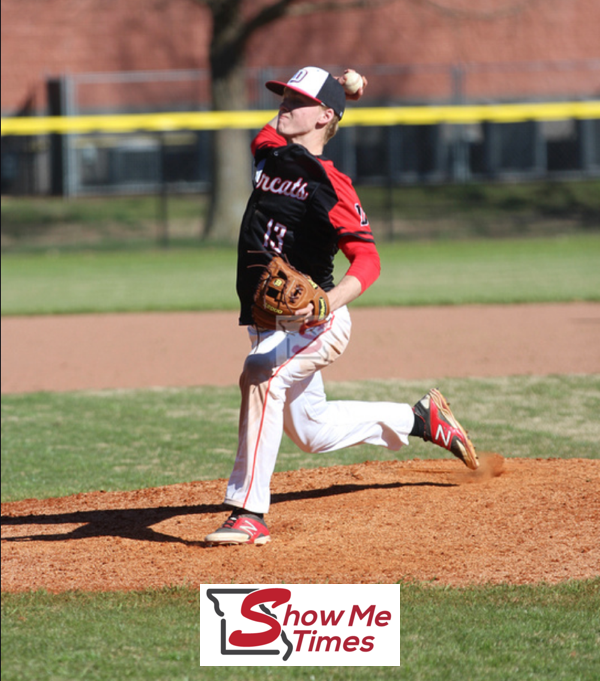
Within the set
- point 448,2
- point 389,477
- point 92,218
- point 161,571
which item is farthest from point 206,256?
point 161,571

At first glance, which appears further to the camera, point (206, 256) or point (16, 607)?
point (206, 256)

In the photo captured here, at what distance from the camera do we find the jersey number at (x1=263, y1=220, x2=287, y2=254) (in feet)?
12.8

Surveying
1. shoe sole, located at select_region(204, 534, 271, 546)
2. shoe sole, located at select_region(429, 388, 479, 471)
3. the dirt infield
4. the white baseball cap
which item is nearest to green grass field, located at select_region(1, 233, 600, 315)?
the dirt infield

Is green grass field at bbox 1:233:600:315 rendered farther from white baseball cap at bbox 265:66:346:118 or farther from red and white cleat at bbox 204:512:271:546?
red and white cleat at bbox 204:512:271:546

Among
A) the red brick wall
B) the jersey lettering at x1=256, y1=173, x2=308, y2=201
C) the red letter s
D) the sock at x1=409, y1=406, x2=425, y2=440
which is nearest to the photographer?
the red letter s

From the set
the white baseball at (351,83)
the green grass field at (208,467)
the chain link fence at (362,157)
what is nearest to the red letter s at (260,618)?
the green grass field at (208,467)

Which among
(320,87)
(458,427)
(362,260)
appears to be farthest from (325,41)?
(362,260)

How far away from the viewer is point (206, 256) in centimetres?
1958

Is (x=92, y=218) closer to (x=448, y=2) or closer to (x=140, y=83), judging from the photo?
(x=140, y=83)

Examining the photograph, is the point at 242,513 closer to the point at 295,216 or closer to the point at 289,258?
the point at 289,258

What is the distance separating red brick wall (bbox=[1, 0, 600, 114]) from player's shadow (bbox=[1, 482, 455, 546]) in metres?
23.9

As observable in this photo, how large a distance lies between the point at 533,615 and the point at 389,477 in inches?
69.9

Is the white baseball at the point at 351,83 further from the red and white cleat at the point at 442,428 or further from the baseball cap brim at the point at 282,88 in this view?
the red and white cleat at the point at 442,428

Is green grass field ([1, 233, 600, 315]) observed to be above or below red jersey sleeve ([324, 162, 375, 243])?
below
